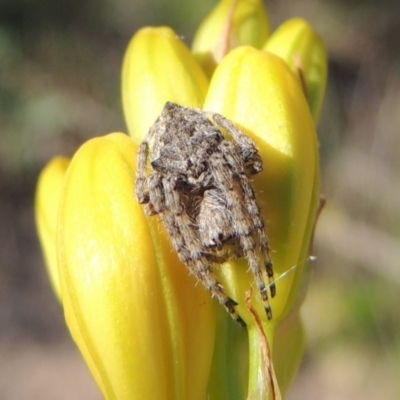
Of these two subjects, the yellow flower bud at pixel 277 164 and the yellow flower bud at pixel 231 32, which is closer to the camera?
the yellow flower bud at pixel 277 164

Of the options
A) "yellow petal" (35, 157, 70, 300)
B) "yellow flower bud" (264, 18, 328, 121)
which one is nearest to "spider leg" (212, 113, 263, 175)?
"yellow flower bud" (264, 18, 328, 121)

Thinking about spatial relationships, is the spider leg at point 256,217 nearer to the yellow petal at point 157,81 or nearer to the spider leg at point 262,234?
the spider leg at point 262,234

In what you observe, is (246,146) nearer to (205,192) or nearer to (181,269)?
(205,192)

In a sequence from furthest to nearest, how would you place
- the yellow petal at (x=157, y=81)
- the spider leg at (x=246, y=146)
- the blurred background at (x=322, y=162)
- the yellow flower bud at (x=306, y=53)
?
the blurred background at (x=322, y=162)
the yellow flower bud at (x=306, y=53)
the yellow petal at (x=157, y=81)
the spider leg at (x=246, y=146)

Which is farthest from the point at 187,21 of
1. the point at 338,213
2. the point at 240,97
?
the point at 240,97

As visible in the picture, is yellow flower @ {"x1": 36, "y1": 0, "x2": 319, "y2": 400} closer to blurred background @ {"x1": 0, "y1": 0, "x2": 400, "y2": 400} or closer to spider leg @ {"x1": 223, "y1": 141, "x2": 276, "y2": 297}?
spider leg @ {"x1": 223, "y1": 141, "x2": 276, "y2": 297}

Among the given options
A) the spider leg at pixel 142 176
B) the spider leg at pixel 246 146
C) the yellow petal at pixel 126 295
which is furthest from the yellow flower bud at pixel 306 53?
the yellow petal at pixel 126 295

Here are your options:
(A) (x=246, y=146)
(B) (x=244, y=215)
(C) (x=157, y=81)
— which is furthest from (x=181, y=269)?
(C) (x=157, y=81)
